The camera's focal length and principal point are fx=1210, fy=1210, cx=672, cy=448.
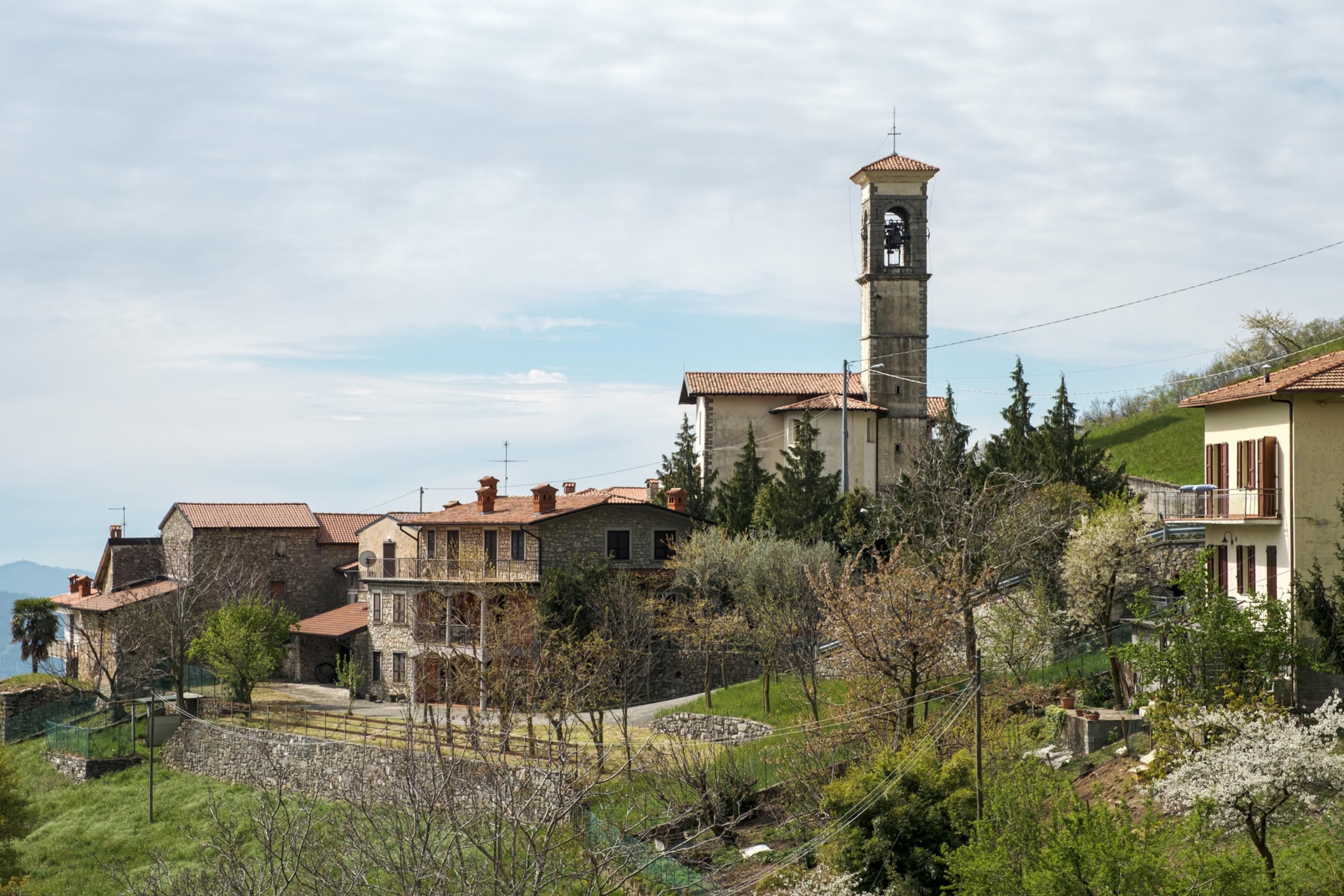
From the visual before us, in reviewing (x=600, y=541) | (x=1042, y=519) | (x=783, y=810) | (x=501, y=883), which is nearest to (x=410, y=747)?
(x=501, y=883)

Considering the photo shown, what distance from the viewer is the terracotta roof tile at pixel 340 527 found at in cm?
6366

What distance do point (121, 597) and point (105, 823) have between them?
886 inches

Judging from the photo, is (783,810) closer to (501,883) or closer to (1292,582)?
(1292,582)

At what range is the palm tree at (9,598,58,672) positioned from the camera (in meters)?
60.8

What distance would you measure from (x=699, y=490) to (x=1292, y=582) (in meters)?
32.6

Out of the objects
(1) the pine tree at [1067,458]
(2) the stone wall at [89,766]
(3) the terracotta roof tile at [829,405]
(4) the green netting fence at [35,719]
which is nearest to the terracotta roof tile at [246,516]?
(4) the green netting fence at [35,719]

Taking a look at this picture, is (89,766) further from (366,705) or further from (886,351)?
(886,351)

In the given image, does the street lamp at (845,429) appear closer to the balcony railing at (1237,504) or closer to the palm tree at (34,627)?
the balcony railing at (1237,504)

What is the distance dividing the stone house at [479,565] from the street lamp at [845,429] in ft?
27.2

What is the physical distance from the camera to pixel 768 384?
6091 centimetres

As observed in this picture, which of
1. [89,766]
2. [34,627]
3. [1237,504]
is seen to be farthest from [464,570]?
[34,627]

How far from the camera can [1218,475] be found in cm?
3164

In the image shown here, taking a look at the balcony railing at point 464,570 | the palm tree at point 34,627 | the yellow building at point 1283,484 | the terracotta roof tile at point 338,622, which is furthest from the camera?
the palm tree at point 34,627

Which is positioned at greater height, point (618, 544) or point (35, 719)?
point (618, 544)
